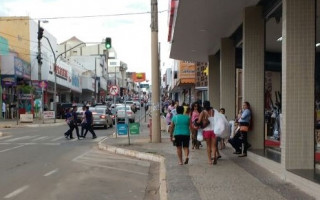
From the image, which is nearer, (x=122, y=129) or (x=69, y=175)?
(x=69, y=175)

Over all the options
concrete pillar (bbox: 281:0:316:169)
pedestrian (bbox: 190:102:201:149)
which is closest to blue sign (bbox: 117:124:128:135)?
pedestrian (bbox: 190:102:201:149)

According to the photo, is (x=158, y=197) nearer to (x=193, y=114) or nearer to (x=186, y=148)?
(x=186, y=148)

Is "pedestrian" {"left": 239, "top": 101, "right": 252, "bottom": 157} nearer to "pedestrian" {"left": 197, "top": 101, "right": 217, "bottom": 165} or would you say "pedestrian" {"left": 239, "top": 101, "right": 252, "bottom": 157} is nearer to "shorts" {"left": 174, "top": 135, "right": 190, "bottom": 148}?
"pedestrian" {"left": 197, "top": 101, "right": 217, "bottom": 165}

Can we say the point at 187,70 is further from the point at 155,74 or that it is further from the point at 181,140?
the point at 181,140

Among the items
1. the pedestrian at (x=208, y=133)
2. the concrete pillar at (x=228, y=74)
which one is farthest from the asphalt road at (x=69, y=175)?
the concrete pillar at (x=228, y=74)

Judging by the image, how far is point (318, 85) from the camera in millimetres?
16359

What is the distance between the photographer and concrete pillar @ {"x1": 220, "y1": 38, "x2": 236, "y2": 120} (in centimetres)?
1972

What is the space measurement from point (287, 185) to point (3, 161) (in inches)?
362

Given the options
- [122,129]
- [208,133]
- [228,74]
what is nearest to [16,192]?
[208,133]

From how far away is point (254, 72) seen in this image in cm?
1422

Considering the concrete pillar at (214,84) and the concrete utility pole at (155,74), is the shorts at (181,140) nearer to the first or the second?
the concrete utility pole at (155,74)

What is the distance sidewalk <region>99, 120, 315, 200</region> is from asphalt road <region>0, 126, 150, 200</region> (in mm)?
705

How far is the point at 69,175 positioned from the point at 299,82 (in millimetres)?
6001

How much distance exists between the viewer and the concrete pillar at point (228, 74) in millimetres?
19719
